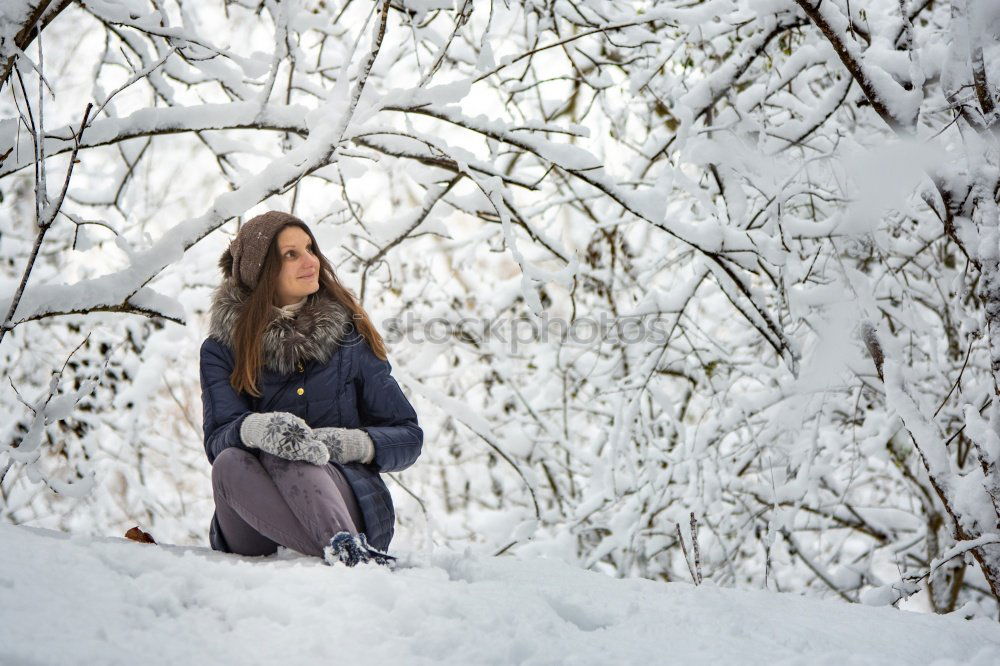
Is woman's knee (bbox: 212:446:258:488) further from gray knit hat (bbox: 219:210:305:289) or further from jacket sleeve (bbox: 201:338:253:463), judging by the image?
gray knit hat (bbox: 219:210:305:289)

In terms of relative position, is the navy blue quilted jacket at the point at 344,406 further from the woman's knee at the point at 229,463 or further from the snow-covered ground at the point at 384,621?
the snow-covered ground at the point at 384,621

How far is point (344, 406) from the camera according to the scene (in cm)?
234

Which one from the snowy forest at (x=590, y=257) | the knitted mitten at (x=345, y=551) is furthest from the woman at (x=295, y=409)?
the snowy forest at (x=590, y=257)

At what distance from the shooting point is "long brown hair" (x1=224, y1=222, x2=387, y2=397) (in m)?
2.26

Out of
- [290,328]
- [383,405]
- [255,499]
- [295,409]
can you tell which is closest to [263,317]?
[290,328]

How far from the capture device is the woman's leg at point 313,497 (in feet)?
6.46

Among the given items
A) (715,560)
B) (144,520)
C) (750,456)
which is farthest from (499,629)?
(144,520)

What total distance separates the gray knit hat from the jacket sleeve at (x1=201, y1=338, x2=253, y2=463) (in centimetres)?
23

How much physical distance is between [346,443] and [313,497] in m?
0.21

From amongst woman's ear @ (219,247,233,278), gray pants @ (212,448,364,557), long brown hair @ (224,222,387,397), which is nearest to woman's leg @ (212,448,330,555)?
gray pants @ (212,448,364,557)

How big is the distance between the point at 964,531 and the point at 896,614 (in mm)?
452

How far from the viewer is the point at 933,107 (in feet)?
9.41

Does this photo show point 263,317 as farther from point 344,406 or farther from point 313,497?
point 313,497

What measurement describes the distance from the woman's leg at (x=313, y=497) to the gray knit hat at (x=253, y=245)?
0.60 m
